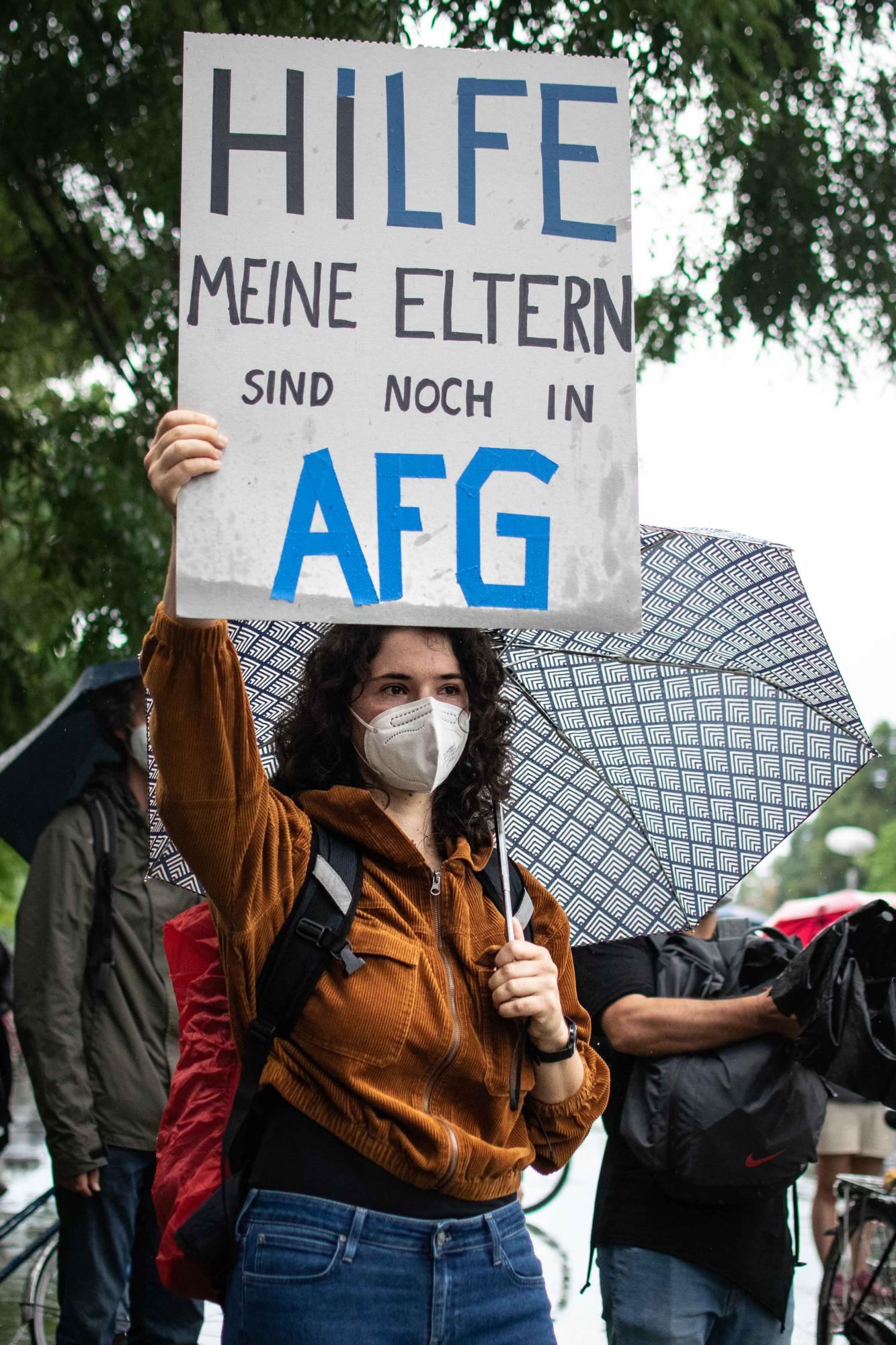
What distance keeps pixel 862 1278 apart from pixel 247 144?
192 inches

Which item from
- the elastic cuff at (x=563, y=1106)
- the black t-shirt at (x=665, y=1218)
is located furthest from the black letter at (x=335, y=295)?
the black t-shirt at (x=665, y=1218)

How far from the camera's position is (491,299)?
2.59 meters

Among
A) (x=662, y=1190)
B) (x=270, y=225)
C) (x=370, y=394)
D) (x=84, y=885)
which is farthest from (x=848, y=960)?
(x=84, y=885)

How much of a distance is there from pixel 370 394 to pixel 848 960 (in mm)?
1783

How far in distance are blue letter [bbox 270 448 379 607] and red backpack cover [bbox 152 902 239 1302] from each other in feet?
2.11

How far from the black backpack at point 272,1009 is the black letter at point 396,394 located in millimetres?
744

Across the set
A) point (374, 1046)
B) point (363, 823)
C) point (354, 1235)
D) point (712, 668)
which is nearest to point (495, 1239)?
point (354, 1235)

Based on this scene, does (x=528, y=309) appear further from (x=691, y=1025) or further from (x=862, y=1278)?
(x=862, y=1278)

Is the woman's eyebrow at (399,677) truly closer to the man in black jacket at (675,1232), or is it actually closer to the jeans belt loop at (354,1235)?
the jeans belt loop at (354,1235)

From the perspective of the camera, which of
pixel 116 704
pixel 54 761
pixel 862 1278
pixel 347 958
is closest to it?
pixel 347 958

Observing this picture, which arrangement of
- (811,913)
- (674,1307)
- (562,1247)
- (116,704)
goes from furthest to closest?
(811,913) < (562,1247) < (116,704) < (674,1307)

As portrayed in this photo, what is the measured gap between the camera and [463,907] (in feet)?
8.75

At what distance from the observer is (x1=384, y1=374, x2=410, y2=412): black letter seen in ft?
8.27

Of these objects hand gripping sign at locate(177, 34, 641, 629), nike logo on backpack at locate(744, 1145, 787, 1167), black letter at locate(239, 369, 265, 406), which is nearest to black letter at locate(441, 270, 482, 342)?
hand gripping sign at locate(177, 34, 641, 629)
